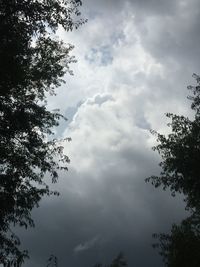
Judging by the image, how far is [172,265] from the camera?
784 inches

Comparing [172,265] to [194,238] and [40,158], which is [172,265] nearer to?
[194,238]

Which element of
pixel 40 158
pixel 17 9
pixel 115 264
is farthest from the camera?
pixel 115 264

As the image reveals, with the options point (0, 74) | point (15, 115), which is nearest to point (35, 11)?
point (0, 74)

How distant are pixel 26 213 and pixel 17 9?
8.70m

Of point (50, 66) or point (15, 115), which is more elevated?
point (50, 66)

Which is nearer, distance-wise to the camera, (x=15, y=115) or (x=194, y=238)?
(x=15, y=115)

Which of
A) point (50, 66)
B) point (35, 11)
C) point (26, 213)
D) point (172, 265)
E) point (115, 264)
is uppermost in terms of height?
point (115, 264)

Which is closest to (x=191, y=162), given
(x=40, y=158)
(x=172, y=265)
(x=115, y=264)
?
(x=172, y=265)

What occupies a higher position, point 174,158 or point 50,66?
point 50,66

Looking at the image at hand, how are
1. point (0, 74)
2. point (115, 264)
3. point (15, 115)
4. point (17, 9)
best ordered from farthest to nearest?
point (115, 264)
point (15, 115)
point (0, 74)
point (17, 9)

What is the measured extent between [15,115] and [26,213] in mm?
4062

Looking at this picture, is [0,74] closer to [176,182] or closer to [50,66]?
[50,66]

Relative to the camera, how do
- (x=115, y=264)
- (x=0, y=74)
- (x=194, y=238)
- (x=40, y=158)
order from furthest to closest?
(x=115, y=264) < (x=194, y=238) < (x=40, y=158) < (x=0, y=74)

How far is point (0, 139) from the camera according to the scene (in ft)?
56.4
